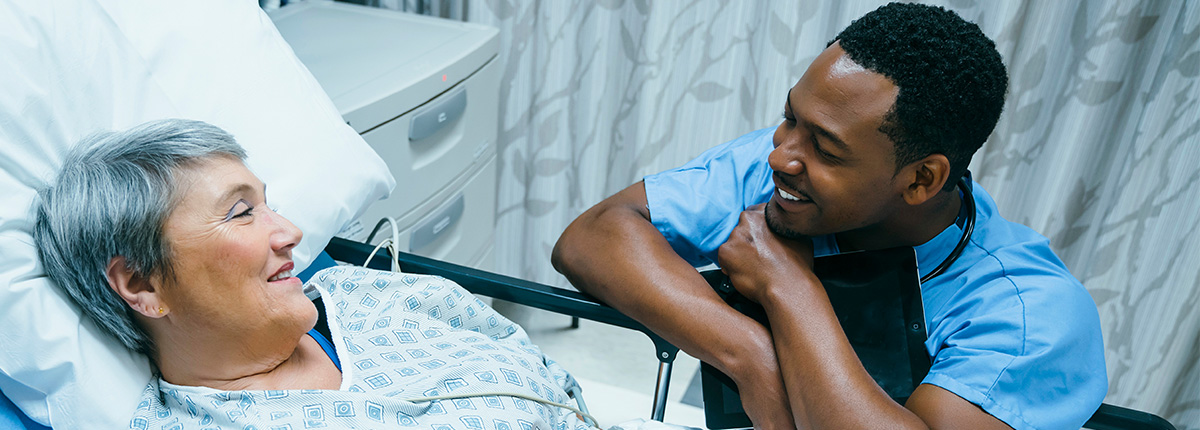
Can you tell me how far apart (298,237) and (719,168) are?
1.99ft

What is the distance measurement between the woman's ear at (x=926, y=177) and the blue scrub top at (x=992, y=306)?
133mm

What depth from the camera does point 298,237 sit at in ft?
3.08

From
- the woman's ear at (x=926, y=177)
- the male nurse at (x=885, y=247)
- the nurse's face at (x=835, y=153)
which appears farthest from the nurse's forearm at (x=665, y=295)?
the woman's ear at (x=926, y=177)

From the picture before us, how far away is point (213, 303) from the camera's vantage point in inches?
34.2

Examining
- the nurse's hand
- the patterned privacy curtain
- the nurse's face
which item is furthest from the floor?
the nurse's face

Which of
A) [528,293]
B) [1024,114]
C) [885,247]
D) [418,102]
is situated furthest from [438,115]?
[1024,114]

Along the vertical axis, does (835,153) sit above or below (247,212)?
above

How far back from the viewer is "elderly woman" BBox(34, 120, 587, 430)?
0.84 metres

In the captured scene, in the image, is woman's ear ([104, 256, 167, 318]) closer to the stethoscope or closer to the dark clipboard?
the dark clipboard

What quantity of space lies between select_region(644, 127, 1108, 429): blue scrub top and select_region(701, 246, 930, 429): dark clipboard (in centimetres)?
4

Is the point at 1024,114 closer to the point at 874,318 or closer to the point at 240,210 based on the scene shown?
the point at 874,318

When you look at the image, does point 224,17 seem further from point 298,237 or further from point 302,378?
point 302,378

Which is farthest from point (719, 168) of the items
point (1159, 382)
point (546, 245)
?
point (1159, 382)

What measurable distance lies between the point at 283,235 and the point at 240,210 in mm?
53
